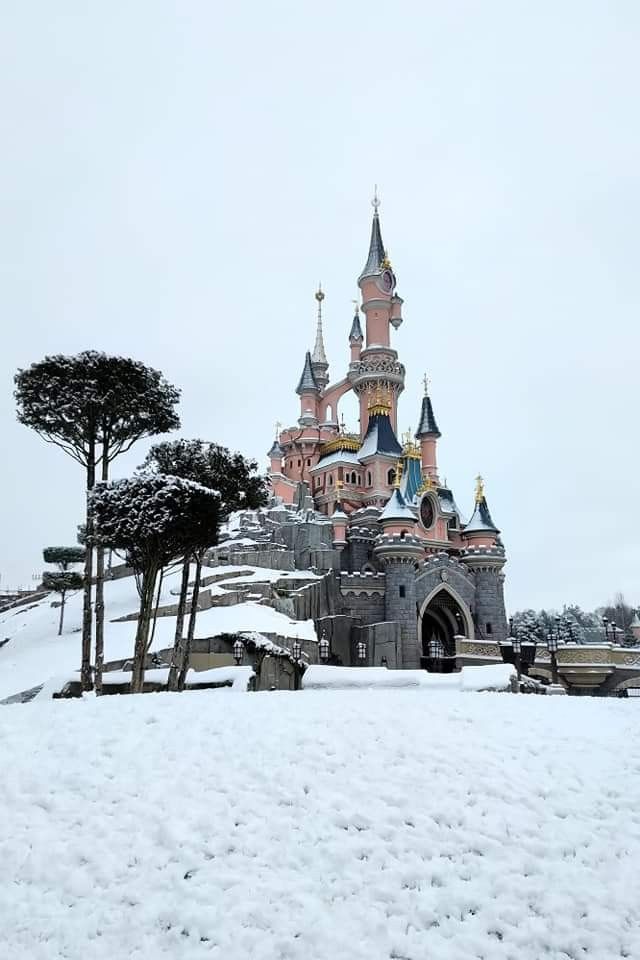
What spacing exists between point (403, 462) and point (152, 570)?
3961 cm

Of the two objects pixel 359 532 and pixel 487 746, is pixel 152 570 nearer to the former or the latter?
pixel 487 746

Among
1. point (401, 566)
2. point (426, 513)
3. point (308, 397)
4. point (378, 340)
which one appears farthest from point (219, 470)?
point (308, 397)

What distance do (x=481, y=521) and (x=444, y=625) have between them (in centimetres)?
790

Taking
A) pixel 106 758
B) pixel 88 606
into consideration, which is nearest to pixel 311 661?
pixel 88 606

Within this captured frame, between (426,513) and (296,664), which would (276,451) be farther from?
(296,664)

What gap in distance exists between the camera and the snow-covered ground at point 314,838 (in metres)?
6.27

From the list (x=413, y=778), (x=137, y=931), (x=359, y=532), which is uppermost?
(x=359, y=532)

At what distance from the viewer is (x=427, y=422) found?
6209 cm

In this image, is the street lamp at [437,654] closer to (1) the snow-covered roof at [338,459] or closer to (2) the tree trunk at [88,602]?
(1) the snow-covered roof at [338,459]

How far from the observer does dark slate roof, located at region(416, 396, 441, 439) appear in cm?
6166

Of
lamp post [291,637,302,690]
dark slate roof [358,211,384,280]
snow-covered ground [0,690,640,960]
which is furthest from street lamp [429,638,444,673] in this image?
dark slate roof [358,211,384,280]

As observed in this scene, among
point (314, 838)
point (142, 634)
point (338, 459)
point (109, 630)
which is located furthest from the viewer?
point (338, 459)

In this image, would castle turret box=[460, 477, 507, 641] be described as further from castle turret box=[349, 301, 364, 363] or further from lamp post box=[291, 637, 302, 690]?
castle turret box=[349, 301, 364, 363]

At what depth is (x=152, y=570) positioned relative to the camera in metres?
18.4
